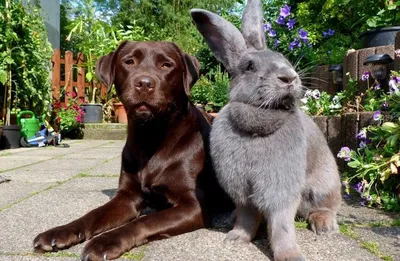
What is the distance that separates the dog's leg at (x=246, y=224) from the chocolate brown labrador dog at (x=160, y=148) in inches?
13.1

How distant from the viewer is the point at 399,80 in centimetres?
309

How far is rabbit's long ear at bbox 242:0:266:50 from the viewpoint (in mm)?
2168

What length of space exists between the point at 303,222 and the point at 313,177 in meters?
0.35

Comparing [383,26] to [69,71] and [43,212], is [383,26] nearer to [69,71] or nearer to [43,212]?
[43,212]

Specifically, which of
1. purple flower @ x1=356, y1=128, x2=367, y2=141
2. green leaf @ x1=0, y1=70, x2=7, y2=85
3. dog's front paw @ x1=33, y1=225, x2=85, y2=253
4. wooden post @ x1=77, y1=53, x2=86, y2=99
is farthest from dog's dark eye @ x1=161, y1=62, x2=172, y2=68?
wooden post @ x1=77, y1=53, x2=86, y2=99

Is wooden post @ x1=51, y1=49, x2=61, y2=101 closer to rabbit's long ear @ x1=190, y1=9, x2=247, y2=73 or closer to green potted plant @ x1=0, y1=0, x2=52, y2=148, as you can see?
green potted plant @ x1=0, y1=0, x2=52, y2=148

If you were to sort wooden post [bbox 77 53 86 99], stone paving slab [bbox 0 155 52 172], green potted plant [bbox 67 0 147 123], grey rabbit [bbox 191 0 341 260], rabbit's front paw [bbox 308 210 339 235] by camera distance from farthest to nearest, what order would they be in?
1. wooden post [bbox 77 53 86 99]
2. green potted plant [bbox 67 0 147 123]
3. stone paving slab [bbox 0 155 52 172]
4. rabbit's front paw [bbox 308 210 339 235]
5. grey rabbit [bbox 191 0 341 260]

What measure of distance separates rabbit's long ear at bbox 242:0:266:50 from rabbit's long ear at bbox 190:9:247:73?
7cm

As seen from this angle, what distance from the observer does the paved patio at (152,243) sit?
197 cm

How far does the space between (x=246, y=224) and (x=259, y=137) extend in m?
0.49

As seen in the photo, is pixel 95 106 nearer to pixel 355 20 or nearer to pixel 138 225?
pixel 355 20

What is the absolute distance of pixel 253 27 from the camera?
2172 millimetres

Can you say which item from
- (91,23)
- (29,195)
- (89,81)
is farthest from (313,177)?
(91,23)

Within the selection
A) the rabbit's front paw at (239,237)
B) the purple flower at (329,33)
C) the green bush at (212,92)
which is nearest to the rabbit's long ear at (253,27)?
the rabbit's front paw at (239,237)
